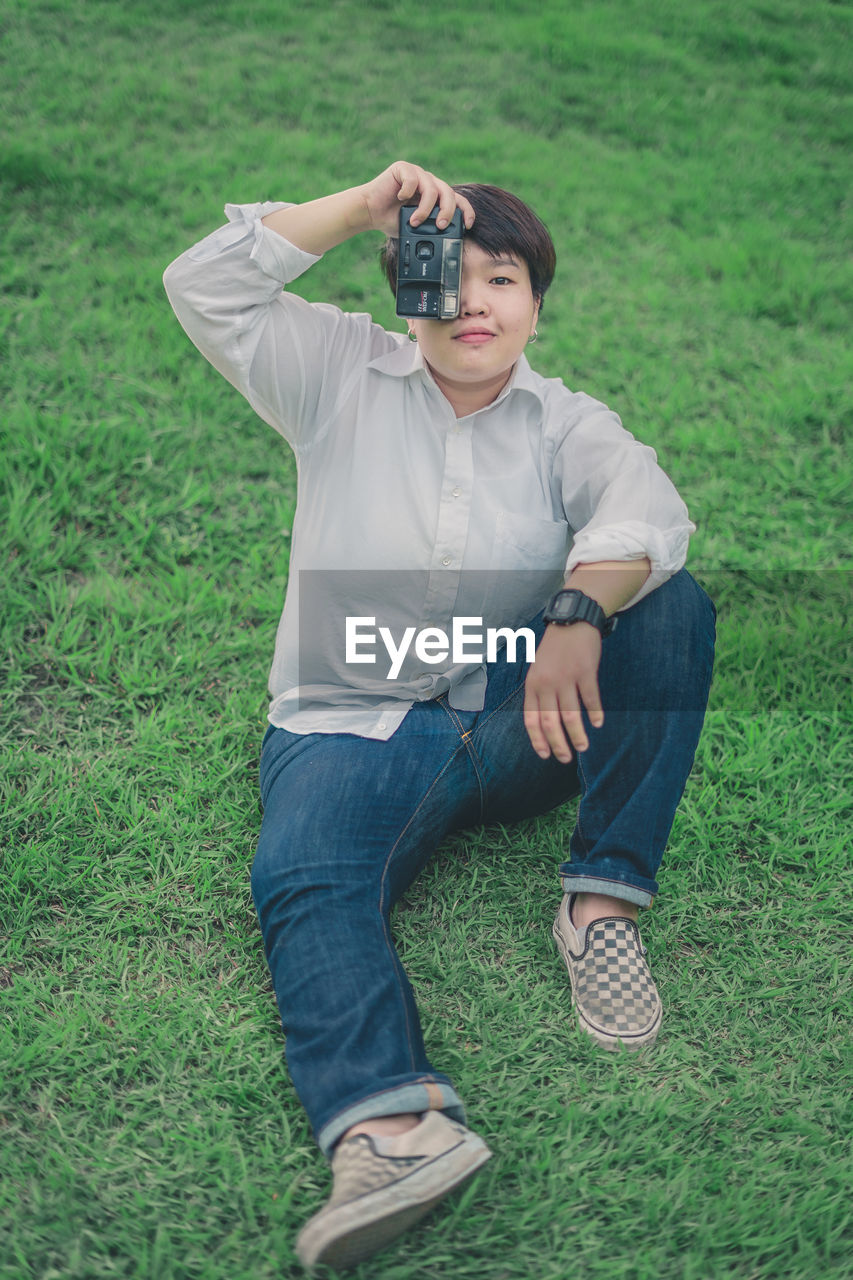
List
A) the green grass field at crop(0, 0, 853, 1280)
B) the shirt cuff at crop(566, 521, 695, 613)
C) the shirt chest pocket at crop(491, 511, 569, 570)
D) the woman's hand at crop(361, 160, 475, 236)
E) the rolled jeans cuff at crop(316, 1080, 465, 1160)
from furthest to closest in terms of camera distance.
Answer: the shirt chest pocket at crop(491, 511, 569, 570) < the woman's hand at crop(361, 160, 475, 236) < the shirt cuff at crop(566, 521, 695, 613) < the green grass field at crop(0, 0, 853, 1280) < the rolled jeans cuff at crop(316, 1080, 465, 1160)

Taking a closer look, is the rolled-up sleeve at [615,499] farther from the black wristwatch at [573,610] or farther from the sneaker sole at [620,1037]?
the sneaker sole at [620,1037]

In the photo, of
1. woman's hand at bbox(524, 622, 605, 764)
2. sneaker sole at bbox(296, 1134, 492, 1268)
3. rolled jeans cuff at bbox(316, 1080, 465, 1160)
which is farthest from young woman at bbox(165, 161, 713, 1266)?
sneaker sole at bbox(296, 1134, 492, 1268)

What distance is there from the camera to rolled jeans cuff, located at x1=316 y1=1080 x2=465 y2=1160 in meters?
1.49

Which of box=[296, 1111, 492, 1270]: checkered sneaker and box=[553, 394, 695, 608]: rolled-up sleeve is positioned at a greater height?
box=[553, 394, 695, 608]: rolled-up sleeve

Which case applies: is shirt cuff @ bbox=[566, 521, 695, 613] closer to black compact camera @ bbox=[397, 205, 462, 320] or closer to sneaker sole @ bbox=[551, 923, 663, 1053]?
black compact camera @ bbox=[397, 205, 462, 320]

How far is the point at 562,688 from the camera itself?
67.0 inches

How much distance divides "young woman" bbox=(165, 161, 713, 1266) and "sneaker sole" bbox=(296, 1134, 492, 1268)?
0.80ft

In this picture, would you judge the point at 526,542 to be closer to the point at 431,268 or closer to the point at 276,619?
the point at 431,268

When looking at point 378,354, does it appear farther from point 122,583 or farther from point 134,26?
point 134,26

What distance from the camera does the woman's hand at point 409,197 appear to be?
72.1 inches

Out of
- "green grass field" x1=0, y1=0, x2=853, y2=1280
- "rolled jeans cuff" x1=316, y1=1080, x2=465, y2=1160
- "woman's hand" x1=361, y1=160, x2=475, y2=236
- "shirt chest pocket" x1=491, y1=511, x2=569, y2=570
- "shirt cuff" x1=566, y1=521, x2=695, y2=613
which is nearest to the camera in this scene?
Answer: "rolled jeans cuff" x1=316, y1=1080, x2=465, y2=1160

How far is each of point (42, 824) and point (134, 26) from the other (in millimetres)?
4385

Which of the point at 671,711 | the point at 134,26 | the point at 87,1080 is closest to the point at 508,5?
the point at 134,26

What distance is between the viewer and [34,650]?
260 centimetres
